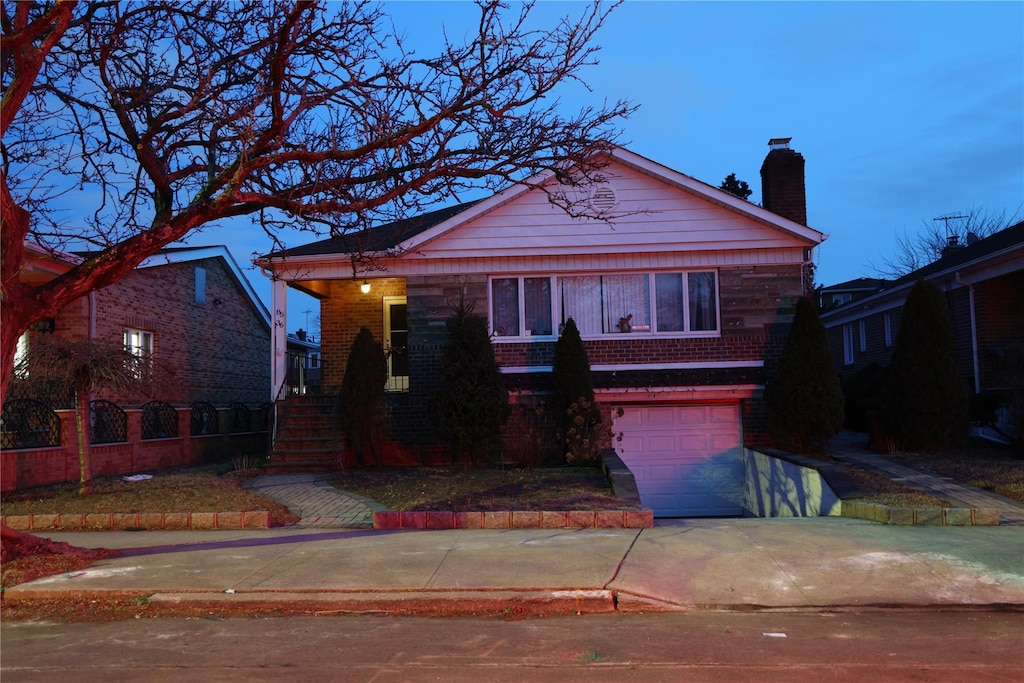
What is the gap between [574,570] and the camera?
7738 mm

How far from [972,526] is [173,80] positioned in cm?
1070

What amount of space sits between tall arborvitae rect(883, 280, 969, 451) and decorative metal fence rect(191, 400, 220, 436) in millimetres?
14396

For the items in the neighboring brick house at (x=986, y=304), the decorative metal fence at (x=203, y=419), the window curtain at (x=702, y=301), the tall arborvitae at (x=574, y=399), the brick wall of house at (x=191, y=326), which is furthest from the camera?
the decorative metal fence at (x=203, y=419)

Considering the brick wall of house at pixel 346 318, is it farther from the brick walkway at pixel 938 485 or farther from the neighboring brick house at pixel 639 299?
the brick walkway at pixel 938 485

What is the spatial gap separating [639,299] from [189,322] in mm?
11554

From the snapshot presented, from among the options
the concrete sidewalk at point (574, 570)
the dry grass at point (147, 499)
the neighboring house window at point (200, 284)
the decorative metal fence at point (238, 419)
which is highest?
the neighboring house window at point (200, 284)

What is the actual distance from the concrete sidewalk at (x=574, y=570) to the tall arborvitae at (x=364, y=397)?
216 inches

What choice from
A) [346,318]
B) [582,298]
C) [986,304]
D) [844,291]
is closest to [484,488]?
[582,298]

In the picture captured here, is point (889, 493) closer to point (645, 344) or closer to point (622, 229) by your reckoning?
point (645, 344)

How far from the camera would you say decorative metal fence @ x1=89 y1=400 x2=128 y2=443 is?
1528cm

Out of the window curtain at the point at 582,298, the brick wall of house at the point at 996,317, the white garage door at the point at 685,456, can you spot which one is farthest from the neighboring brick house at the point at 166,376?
the brick wall of house at the point at 996,317

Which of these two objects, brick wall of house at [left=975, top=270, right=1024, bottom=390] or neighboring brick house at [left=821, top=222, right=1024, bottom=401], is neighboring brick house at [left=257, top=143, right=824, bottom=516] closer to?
neighboring brick house at [left=821, top=222, right=1024, bottom=401]

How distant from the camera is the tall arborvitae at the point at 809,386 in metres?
14.6

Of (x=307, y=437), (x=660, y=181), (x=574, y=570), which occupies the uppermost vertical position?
(x=660, y=181)
